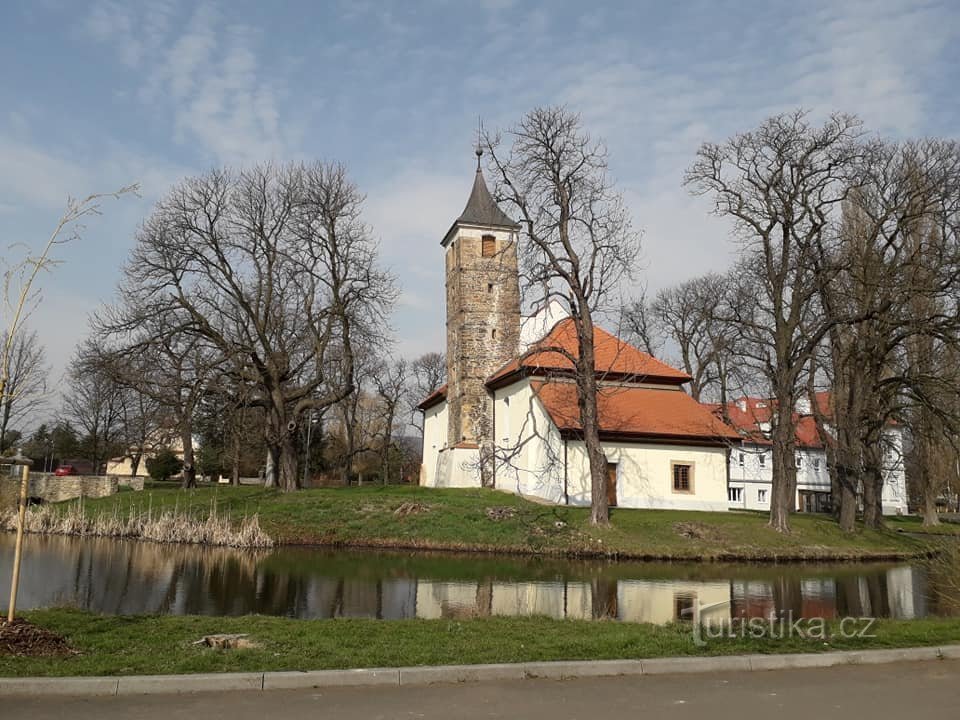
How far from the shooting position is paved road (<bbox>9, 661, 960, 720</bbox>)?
5.89 meters

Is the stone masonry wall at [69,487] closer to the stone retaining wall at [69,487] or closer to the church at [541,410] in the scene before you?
the stone retaining wall at [69,487]

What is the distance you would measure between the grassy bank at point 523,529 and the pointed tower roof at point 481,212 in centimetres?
1482

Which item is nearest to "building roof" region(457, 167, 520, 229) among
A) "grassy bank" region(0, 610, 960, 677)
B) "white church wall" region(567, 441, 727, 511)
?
"white church wall" region(567, 441, 727, 511)

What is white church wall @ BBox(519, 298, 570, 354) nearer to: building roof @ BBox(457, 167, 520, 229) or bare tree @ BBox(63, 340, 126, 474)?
building roof @ BBox(457, 167, 520, 229)

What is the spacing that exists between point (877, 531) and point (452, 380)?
1919cm

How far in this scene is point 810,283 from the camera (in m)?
26.8

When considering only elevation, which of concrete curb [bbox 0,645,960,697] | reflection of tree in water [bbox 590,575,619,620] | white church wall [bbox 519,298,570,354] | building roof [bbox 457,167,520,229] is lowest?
reflection of tree in water [bbox 590,575,619,620]

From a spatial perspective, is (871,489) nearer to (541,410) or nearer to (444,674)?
(541,410)

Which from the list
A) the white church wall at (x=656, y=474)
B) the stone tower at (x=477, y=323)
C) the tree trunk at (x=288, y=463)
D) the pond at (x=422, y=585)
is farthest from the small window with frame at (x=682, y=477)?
the tree trunk at (x=288, y=463)

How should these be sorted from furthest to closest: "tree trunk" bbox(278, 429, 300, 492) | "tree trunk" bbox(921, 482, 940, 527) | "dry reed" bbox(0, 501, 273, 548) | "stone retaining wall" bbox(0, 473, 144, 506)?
"tree trunk" bbox(921, 482, 940, 527) → "stone retaining wall" bbox(0, 473, 144, 506) → "tree trunk" bbox(278, 429, 300, 492) → "dry reed" bbox(0, 501, 273, 548)

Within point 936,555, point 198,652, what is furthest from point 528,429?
point 198,652

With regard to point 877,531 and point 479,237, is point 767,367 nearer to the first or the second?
point 877,531

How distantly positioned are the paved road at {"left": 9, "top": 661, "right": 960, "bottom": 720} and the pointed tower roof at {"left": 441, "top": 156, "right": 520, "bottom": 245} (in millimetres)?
31806

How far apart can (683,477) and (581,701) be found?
2651 centimetres
